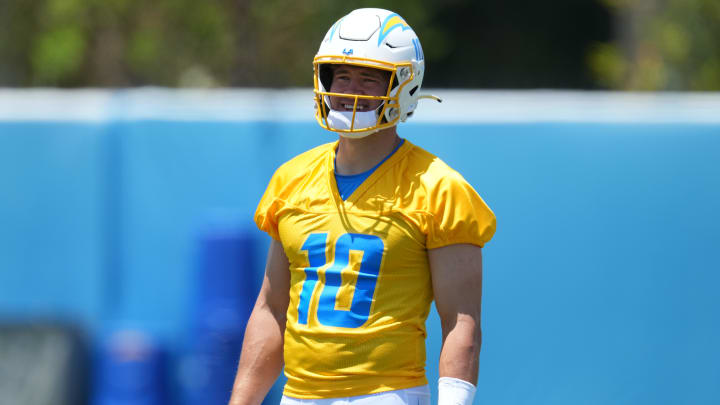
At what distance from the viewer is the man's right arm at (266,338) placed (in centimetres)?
301

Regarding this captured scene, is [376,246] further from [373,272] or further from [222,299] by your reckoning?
[222,299]

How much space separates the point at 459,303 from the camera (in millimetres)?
2725

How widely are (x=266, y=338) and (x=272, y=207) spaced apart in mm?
413

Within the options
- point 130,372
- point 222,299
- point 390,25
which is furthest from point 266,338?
point 130,372

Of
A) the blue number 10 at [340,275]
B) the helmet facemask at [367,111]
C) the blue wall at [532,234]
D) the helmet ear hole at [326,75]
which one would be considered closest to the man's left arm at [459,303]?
the blue number 10 at [340,275]

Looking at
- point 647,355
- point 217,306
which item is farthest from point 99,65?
point 647,355

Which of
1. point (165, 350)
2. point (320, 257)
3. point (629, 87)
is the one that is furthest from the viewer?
point (629, 87)

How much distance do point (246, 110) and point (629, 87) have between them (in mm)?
4181

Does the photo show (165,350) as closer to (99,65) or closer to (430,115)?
(430,115)

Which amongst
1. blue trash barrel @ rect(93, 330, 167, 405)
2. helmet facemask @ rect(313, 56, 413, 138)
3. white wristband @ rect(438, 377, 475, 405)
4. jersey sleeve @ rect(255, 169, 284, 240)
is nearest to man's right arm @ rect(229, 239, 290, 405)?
jersey sleeve @ rect(255, 169, 284, 240)

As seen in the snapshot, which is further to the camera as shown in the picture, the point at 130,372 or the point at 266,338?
the point at 130,372

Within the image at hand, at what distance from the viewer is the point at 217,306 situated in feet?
15.1

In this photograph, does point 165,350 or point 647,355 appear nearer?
point 647,355

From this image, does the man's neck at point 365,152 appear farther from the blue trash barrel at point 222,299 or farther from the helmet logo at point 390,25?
the blue trash barrel at point 222,299
